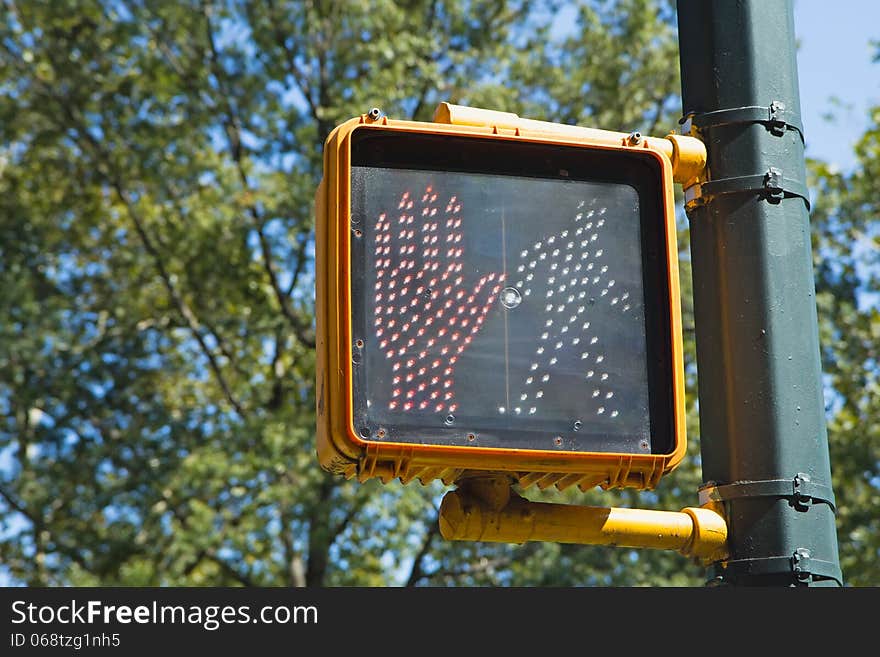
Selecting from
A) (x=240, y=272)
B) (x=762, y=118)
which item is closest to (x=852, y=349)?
(x=240, y=272)

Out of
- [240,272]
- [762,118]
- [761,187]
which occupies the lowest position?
[761,187]

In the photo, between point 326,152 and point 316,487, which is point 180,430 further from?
point 326,152

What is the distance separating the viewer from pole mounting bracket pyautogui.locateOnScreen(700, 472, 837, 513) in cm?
271

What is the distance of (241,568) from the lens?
15023mm

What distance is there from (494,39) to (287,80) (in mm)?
2415

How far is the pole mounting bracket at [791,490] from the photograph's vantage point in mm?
2711

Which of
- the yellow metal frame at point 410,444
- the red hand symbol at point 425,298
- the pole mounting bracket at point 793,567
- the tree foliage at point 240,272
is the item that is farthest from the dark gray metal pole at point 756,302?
the tree foliage at point 240,272

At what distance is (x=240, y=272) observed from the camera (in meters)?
15.1

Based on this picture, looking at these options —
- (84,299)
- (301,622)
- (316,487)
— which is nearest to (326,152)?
(301,622)

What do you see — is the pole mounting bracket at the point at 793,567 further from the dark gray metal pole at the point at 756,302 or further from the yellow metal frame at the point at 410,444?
the yellow metal frame at the point at 410,444

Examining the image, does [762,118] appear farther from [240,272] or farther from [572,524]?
[240,272]

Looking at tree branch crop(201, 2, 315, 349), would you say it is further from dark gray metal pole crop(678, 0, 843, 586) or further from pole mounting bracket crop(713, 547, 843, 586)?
pole mounting bracket crop(713, 547, 843, 586)

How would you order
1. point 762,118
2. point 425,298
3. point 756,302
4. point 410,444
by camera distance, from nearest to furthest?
point 410,444 < point 425,298 < point 756,302 < point 762,118

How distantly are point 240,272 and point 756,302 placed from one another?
12615 millimetres
